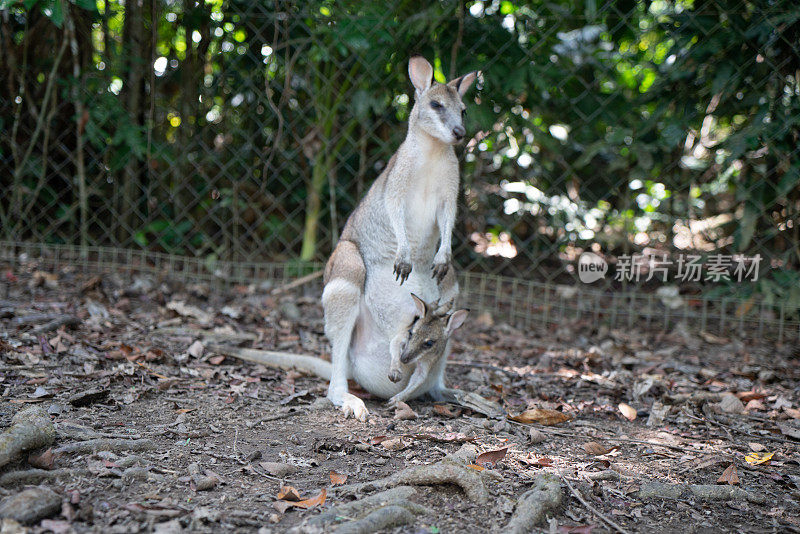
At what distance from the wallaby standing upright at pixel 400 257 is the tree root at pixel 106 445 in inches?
42.8

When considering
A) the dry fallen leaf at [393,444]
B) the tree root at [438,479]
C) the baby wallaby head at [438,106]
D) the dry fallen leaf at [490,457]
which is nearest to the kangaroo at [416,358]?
the dry fallen leaf at [393,444]

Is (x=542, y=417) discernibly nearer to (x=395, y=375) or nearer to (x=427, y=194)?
(x=395, y=375)

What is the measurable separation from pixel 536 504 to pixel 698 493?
0.75 meters

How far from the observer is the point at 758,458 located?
3.03 m

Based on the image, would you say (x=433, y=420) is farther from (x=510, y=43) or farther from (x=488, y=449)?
(x=510, y=43)

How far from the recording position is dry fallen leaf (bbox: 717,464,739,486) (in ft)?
8.95

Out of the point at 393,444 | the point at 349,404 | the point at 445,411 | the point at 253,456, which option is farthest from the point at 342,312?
the point at 253,456

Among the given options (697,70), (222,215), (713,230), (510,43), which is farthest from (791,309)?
(222,215)

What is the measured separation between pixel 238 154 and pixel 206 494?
4450 mm

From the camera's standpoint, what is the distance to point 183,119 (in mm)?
6371

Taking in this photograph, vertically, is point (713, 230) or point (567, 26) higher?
point (567, 26)

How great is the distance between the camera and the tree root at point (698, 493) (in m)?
2.59

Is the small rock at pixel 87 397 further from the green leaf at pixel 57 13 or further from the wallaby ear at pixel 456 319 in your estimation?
the green leaf at pixel 57 13

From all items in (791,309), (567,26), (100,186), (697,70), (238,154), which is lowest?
(791,309)
